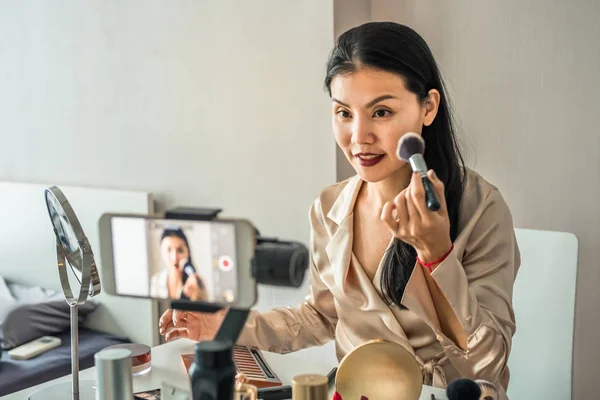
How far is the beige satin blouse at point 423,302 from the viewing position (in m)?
1.18

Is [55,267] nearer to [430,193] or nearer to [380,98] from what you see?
[380,98]

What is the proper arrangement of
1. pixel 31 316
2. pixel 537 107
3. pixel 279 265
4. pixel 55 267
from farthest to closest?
pixel 55 267 < pixel 31 316 < pixel 537 107 < pixel 279 265

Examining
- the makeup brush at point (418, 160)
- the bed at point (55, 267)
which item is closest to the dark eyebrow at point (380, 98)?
the makeup brush at point (418, 160)

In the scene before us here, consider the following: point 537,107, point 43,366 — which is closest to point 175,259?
point 537,107

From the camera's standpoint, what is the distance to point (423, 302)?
3.90 ft

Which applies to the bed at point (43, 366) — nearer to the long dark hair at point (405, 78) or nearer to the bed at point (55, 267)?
the bed at point (55, 267)

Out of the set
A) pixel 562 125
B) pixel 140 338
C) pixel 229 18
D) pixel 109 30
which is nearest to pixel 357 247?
pixel 562 125

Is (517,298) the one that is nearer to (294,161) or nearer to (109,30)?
(294,161)

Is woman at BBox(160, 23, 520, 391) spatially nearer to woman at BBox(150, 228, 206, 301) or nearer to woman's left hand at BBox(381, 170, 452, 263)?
woman's left hand at BBox(381, 170, 452, 263)

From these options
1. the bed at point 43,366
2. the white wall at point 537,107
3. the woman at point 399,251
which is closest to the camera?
the woman at point 399,251

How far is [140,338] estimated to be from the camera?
2.52 m

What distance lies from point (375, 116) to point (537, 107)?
2.42ft

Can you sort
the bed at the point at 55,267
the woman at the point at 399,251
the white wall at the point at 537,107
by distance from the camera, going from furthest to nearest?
the bed at the point at 55,267, the white wall at the point at 537,107, the woman at the point at 399,251

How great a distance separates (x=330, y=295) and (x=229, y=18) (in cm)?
106
